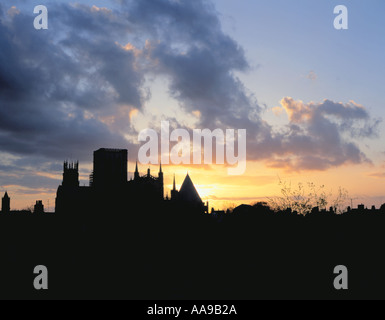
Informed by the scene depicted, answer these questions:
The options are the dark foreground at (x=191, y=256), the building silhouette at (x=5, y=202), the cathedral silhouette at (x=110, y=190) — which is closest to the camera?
the dark foreground at (x=191, y=256)

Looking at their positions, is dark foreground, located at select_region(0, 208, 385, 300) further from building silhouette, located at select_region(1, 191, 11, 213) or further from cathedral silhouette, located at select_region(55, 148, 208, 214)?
building silhouette, located at select_region(1, 191, 11, 213)

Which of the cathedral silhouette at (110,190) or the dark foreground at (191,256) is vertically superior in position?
the cathedral silhouette at (110,190)

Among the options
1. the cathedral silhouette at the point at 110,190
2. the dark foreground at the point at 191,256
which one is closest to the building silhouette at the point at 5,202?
the cathedral silhouette at the point at 110,190

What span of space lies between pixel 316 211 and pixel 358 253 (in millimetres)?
15860

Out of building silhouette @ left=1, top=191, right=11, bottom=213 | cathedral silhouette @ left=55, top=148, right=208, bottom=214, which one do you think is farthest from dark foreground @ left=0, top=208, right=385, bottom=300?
building silhouette @ left=1, top=191, right=11, bottom=213

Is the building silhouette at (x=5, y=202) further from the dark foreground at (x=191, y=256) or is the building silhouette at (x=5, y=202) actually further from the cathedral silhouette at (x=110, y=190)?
the dark foreground at (x=191, y=256)

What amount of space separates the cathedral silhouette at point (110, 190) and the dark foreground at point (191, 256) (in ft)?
59.1

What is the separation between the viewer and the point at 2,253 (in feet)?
254

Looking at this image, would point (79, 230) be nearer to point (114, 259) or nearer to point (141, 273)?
point (114, 259)

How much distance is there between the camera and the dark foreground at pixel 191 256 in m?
53.4

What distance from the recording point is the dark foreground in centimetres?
5344
